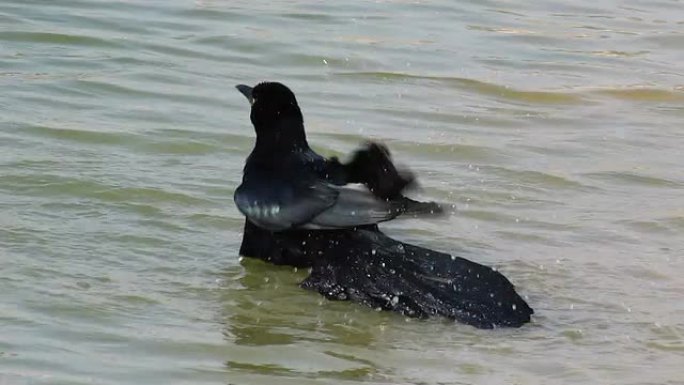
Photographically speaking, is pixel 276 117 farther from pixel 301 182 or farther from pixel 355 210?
pixel 355 210

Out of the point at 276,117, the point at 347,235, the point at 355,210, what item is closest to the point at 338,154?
the point at 276,117

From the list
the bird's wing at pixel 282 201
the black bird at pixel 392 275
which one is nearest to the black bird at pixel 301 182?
the bird's wing at pixel 282 201

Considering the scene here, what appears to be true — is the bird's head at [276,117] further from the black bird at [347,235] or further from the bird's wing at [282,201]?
the bird's wing at [282,201]

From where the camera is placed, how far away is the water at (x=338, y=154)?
6645mm

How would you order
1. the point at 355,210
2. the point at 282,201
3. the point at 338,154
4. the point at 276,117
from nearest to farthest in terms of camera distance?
the point at 355,210, the point at 282,201, the point at 276,117, the point at 338,154

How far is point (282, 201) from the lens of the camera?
7504mm

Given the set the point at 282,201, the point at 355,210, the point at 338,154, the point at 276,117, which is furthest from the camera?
the point at 338,154

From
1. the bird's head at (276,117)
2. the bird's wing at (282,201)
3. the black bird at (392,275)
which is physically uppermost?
the bird's head at (276,117)

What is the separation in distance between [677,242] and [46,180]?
126 inches

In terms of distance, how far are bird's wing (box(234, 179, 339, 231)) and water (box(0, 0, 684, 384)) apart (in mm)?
317

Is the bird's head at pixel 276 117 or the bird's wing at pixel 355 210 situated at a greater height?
the bird's head at pixel 276 117

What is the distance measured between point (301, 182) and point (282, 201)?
134mm

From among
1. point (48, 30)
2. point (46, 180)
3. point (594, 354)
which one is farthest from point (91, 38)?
point (594, 354)

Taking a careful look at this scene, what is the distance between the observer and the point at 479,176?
380 inches
